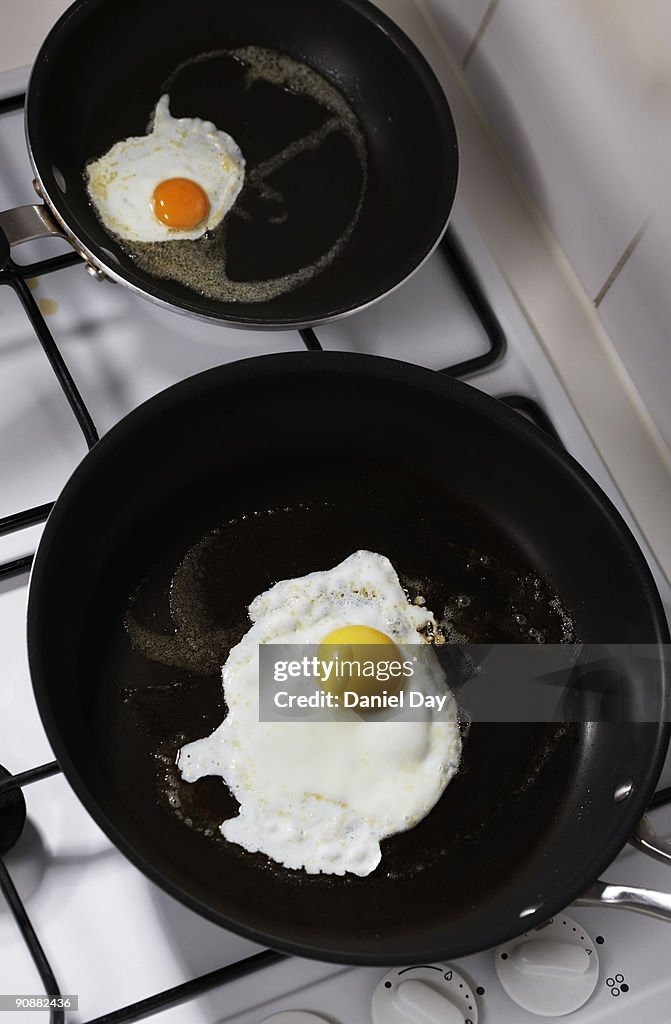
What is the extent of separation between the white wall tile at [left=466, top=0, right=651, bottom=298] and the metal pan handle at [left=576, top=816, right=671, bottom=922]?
0.54 meters

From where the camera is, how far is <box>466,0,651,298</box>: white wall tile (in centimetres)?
93

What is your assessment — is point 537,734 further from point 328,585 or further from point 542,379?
point 542,379

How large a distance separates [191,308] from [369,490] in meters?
0.23

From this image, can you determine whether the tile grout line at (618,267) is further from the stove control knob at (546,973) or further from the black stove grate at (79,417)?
the stove control knob at (546,973)

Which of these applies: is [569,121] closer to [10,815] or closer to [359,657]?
[359,657]

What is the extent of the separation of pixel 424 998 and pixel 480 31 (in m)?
0.93

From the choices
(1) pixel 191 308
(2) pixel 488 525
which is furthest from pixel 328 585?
(1) pixel 191 308

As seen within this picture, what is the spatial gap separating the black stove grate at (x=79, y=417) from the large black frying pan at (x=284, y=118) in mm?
55

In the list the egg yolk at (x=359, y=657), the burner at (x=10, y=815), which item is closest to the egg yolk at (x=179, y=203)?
the egg yolk at (x=359, y=657)

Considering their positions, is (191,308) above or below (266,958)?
above

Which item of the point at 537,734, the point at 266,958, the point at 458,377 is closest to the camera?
the point at 266,958

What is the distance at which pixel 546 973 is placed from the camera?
0.78 m

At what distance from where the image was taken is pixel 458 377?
39.4 inches

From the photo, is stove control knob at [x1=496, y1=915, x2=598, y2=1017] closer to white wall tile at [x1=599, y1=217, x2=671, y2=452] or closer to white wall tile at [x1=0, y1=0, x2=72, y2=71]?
white wall tile at [x1=599, y1=217, x2=671, y2=452]
